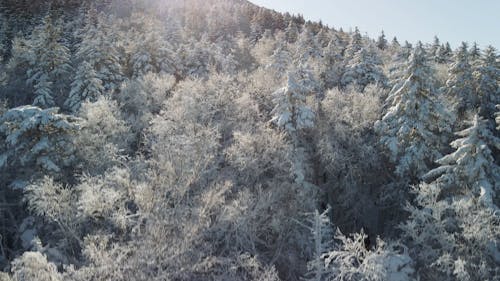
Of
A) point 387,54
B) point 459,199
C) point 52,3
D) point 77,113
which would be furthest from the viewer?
point 52,3

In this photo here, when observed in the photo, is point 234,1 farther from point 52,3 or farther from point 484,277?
point 484,277

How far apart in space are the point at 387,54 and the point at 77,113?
4356 cm

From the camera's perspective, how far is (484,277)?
21.0 metres

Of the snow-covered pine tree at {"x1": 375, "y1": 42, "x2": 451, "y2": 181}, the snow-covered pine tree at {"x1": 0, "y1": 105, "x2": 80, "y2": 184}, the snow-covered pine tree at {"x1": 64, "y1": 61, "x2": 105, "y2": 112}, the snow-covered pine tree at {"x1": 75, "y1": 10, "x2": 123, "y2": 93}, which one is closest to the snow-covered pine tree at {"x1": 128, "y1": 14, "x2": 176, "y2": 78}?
the snow-covered pine tree at {"x1": 75, "y1": 10, "x2": 123, "y2": 93}

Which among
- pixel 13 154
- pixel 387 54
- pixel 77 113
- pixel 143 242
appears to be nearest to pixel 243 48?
pixel 387 54

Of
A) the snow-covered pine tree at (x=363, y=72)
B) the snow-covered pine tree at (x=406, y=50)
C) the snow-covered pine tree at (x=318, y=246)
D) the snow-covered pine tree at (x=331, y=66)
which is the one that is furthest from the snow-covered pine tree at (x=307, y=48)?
the snow-covered pine tree at (x=318, y=246)

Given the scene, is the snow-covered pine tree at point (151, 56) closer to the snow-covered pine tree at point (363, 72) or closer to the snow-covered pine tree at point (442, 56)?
the snow-covered pine tree at point (363, 72)

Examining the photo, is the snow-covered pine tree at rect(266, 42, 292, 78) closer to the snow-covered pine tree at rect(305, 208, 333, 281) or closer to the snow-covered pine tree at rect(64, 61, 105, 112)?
the snow-covered pine tree at rect(64, 61, 105, 112)

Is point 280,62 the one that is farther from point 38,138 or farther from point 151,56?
point 38,138

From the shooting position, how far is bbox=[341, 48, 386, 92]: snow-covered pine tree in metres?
40.2

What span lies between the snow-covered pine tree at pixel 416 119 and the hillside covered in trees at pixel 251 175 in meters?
0.11

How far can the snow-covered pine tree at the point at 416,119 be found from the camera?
2703cm

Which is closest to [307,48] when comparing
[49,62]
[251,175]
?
[251,175]

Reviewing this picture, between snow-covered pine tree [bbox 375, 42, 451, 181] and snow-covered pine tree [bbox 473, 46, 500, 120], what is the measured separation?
550cm
